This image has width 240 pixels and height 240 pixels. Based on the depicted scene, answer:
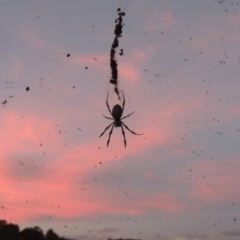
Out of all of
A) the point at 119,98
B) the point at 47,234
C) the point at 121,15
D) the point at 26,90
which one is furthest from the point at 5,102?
the point at 47,234

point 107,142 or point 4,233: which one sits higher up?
point 107,142

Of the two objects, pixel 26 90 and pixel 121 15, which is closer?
pixel 121 15

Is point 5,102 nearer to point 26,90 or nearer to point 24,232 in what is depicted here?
point 26,90

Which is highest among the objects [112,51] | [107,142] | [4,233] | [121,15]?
[121,15]

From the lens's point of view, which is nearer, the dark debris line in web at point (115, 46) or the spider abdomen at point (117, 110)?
the dark debris line in web at point (115, 46)

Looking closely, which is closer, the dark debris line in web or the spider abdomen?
the dark debris line in web

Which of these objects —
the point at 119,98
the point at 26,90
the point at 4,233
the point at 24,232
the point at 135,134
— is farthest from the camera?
the point at 135,134

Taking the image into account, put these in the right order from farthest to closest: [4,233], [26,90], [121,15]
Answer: [4,233], [26,90], [121,15]

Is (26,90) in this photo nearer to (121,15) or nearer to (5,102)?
(5,102)

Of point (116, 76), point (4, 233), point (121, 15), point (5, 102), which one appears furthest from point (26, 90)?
point (4, 233)
